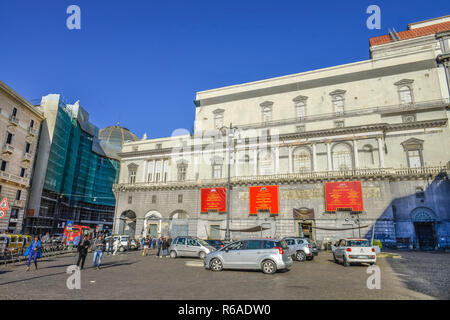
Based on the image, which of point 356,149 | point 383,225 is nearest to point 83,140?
point 356,149

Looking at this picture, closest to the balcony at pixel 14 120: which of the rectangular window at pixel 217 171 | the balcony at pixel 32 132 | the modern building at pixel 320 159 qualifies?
the balcony at pixel 32 132

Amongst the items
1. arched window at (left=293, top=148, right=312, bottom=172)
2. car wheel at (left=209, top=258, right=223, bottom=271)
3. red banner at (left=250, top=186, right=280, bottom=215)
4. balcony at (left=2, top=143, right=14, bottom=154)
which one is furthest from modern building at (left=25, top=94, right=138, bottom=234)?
car wheel at (left=209, top=258, right=223, bottom=271)

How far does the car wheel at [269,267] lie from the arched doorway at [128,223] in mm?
32013

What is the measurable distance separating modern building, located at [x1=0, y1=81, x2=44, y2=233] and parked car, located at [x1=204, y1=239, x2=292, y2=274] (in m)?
31.5

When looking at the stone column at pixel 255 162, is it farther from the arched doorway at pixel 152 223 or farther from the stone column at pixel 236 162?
the arched doorway at pixel 152 223

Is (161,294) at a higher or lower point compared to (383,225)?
lower

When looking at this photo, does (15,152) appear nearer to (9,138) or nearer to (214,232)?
(9,138)

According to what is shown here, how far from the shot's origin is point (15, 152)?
36375 millimetres

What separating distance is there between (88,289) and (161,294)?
265 cm

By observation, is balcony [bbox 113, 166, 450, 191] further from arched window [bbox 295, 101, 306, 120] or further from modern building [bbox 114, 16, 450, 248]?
arched window [bbox 295, 101, 306, 120]

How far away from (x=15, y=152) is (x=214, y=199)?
1041 inches

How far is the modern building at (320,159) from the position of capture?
95.2 ft

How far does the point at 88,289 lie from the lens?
355 inches
